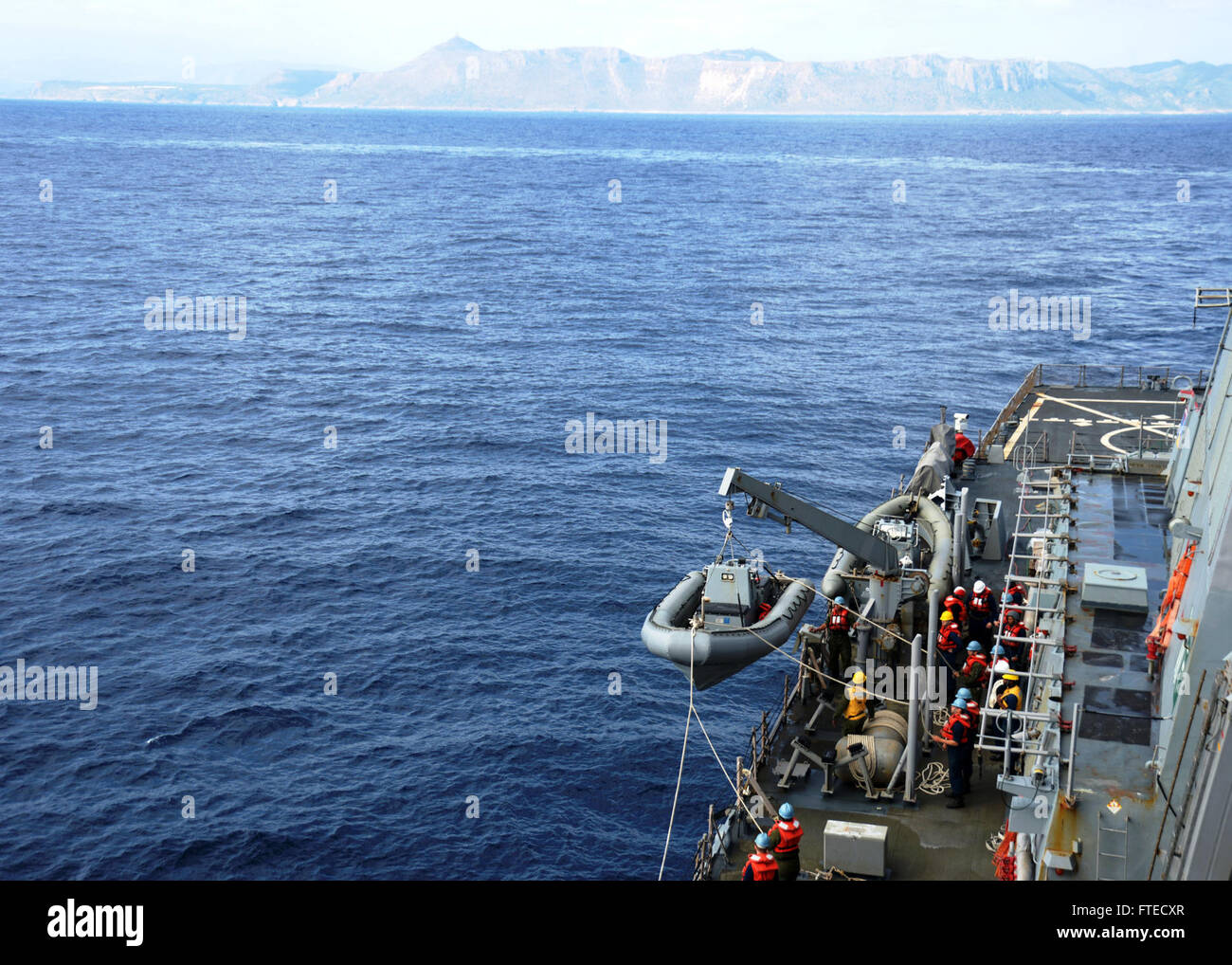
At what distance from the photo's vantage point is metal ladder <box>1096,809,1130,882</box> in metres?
16.0

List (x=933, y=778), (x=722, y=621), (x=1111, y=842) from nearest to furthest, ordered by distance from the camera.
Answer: (x=1111, y=842) < (x=933, y=778) < (x=722, y=621)

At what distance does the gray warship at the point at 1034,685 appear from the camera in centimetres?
1645

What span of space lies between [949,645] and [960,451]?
18.6 metres

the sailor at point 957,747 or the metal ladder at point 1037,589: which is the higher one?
the metal ladder at point 1037,589

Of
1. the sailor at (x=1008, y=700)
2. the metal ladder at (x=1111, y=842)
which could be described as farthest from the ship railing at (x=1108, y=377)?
the metal ladder at (x=1111, y=842)

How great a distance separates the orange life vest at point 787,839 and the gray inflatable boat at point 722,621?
8.05 meters

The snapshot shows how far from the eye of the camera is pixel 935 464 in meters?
37.2

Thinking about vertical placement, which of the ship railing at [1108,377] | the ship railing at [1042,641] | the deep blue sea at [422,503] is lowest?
the deep blue sea at [422,503]

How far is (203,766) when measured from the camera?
1325 inches

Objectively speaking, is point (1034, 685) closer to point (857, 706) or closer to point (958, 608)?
point (857, 706)

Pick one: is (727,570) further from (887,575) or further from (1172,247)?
(1172,247)

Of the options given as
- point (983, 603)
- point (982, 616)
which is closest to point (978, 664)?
point (982, 616)

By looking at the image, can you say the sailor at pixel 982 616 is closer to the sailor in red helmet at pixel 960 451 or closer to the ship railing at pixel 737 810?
the ship railing at pixel 737 810

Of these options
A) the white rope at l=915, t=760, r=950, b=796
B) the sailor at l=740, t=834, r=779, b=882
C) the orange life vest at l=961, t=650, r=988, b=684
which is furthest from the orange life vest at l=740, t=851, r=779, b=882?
the orange life vest at l=961, t=650, r=988, b=684
